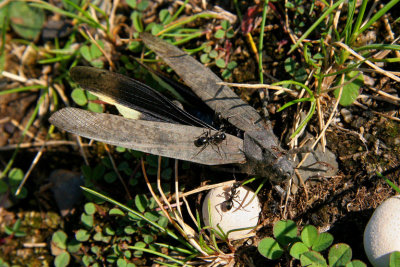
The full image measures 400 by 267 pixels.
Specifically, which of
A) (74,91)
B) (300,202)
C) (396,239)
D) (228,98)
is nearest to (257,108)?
(228,98)

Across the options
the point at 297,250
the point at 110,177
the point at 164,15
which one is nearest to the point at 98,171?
the point at 110,177

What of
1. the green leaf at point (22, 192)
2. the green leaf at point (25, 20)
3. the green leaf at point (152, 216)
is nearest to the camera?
the green leaf at point (152, 216)

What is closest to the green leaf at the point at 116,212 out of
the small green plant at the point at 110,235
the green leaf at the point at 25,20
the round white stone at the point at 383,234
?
the small green plant at the point at 110,235

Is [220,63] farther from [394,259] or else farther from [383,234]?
[394,259]

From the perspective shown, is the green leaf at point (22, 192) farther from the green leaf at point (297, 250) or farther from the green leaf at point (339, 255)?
the green leaf at point (339, 255)

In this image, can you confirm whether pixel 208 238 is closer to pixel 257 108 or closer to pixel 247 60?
pixel 257 108
